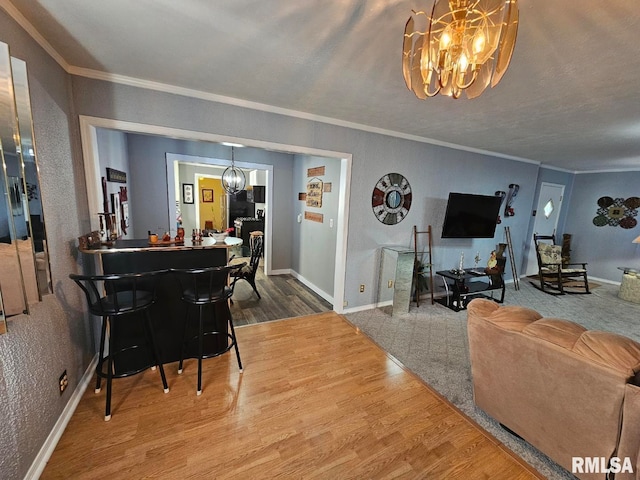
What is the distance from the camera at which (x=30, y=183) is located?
53.8 inches

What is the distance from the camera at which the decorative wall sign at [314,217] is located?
14.1 feet

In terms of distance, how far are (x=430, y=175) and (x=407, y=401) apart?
3.10 m

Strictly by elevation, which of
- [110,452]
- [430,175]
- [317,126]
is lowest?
[110,452]

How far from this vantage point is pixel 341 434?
1757 millimetres

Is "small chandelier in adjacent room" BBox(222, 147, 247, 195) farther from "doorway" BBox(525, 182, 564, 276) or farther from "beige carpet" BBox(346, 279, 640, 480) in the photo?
"doorway" BBox(525, 182, 564, 276)

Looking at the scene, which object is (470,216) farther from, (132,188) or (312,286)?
(132,188)

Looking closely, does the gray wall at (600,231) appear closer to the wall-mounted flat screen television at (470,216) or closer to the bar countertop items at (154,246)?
the wall-mounted flat screen television at (470,216)

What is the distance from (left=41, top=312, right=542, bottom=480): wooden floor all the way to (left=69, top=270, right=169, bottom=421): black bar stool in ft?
0.47

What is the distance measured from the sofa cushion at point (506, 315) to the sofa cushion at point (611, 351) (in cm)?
26

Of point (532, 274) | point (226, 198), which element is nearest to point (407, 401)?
point (532, 274)

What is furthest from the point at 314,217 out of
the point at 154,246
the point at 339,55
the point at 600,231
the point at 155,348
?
the point at 600,231

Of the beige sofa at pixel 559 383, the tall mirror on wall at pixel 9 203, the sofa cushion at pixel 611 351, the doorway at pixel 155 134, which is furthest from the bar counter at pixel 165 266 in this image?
the sofa cushion at pixel 611 351

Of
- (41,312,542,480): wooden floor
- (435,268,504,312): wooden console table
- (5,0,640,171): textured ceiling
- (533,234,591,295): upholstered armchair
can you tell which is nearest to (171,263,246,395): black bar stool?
(41,312,542,480): wooden floor

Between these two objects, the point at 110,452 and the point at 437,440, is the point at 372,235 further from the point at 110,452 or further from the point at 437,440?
the point at 110,452
